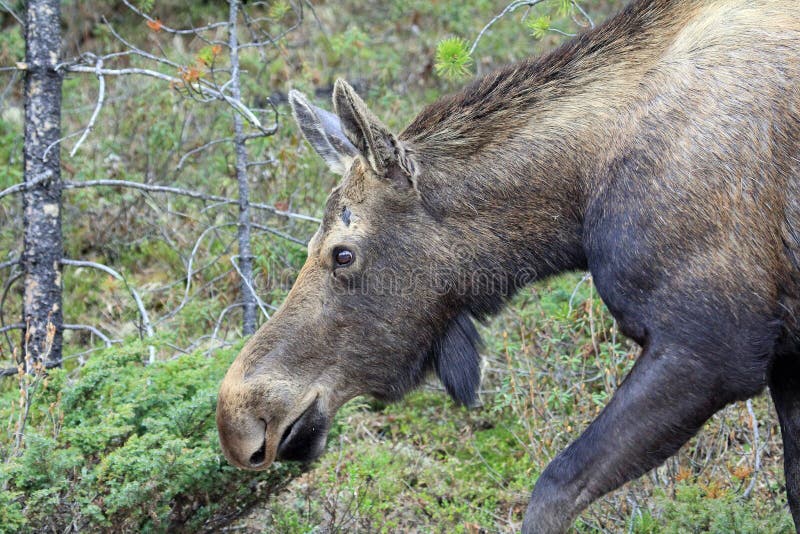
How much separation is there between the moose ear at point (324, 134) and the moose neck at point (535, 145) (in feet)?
1.13

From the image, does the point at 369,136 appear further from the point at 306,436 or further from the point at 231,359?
the point at 231,359

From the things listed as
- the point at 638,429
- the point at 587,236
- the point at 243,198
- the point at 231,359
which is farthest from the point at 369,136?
the point at 243,198

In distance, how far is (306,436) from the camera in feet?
12.6

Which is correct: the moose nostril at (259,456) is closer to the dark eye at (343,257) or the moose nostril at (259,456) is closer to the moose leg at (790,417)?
the dark eye at (343,257)

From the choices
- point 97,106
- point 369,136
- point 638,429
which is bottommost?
point 638,429

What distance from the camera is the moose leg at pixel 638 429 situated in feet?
10.9

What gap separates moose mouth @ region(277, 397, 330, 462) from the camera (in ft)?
12.4

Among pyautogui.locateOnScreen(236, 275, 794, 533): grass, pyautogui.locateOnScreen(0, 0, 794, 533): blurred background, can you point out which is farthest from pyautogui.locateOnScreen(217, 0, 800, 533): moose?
pyautogui.locateOnScreen(236, 275, 794, 533): grass

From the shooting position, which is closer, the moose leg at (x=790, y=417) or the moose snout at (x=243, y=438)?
the moose snout at (x=243, y=438)

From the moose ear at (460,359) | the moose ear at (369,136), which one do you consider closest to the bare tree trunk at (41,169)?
the moose ear at (369,136)

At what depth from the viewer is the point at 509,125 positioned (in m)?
3.93

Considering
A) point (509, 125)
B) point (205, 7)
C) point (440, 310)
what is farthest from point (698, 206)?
point (205, 7)

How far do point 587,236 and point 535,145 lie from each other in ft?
1.51

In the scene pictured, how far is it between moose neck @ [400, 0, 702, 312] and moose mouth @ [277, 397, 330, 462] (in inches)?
33.9
